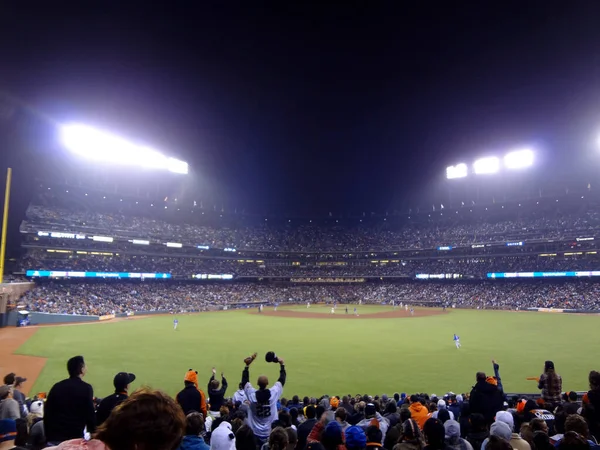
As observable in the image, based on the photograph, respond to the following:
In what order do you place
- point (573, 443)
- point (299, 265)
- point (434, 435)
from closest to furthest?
point (573, 443) < point (434, 435) < point (299, 265)

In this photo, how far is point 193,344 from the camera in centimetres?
2688

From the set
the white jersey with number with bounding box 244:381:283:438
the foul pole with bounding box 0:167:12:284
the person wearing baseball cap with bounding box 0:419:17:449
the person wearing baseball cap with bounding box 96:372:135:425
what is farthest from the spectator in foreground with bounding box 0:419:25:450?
the foul pole with bounding box 0:167:12:284

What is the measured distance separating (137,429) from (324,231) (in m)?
113

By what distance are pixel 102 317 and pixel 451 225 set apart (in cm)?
8566

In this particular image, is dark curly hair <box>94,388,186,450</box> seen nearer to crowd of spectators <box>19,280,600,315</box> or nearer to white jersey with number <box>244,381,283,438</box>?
white jersey with number <box>244,381,283,438</box>

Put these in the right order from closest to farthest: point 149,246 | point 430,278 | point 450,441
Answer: point 450,441, point 149,246, point 430,278

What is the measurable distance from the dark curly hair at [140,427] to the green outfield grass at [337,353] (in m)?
14.4

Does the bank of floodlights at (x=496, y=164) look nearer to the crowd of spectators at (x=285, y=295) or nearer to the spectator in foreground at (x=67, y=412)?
the crowd of spectators at (x=285, y=295)

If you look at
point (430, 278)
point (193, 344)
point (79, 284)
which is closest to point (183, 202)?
point (79, 284)

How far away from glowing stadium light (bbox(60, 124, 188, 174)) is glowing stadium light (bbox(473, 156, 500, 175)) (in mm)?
68913

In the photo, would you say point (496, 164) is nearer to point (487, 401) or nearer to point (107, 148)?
point (107, 148)

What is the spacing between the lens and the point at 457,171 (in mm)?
82250

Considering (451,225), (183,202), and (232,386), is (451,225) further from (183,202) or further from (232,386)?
(232,386)

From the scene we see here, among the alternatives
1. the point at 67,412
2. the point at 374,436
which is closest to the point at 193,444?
the point at 67,412
